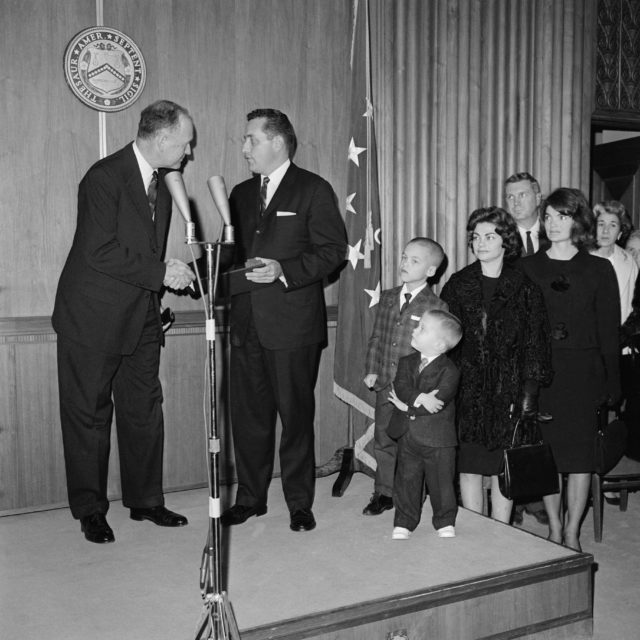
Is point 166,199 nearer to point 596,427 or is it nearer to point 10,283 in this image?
point 10,283

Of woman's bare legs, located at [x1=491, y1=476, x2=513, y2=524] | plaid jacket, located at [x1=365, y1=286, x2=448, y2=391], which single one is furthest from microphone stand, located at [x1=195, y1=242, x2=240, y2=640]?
woman's bare legs, located at [x1=491, y1=476, x2=513, y2=524]

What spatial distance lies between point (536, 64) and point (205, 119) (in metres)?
2.06

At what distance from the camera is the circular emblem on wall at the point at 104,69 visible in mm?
3602

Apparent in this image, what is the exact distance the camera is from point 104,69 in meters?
3.65

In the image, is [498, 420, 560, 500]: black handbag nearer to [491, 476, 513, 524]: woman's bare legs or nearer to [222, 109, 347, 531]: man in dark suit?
[491, 476, 513, 524]: woman's bare legs

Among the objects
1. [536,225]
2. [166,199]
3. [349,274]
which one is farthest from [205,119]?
[536,225]

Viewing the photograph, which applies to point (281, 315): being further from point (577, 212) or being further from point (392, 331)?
point (577, 212)

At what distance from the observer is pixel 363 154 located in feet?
13.3

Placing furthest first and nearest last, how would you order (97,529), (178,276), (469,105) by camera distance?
1. (469,105)
2. (97,529)
3. (178,276)

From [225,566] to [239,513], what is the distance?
525 millimetres

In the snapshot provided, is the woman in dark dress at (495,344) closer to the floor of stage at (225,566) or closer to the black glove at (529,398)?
the black glove at (529,398)

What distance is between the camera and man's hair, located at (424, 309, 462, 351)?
3.04 m

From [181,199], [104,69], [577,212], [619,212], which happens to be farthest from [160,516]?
[619,212]

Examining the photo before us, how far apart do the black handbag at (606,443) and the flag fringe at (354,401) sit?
3.60ft
